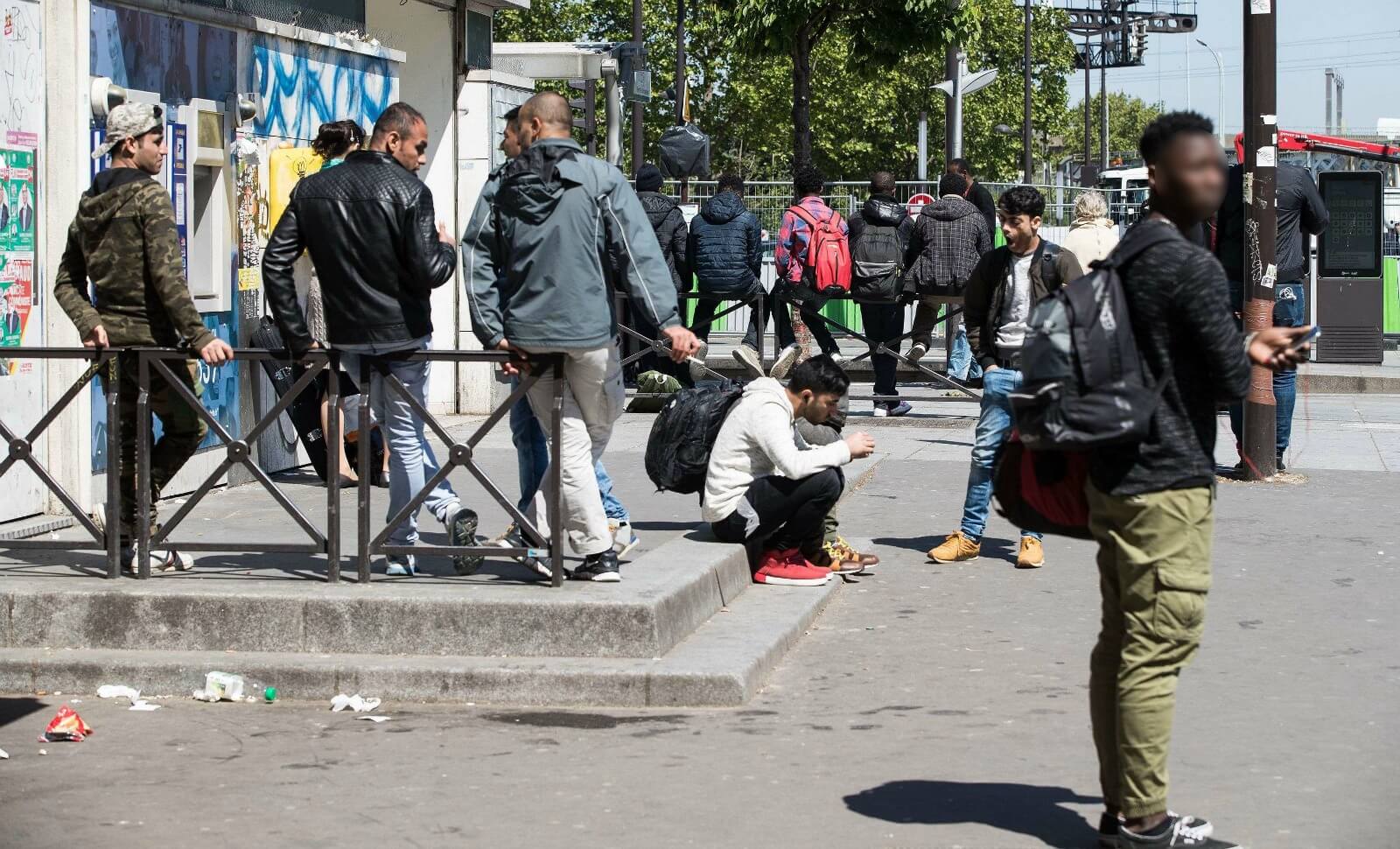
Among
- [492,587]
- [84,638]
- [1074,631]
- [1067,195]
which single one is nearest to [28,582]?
[84,638]

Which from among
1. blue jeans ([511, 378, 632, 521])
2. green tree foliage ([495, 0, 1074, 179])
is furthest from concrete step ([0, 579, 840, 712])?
green tree foliage ([495, 0, 1074, 179])

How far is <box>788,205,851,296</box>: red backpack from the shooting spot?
14.5 meters

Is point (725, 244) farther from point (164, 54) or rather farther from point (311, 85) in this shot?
point (164, 54)

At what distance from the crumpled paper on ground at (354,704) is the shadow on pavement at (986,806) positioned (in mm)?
1842

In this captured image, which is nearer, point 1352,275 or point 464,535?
point 464,535

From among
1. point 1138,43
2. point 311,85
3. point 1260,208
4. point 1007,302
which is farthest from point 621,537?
point 1138,43

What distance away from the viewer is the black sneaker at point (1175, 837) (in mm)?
4547

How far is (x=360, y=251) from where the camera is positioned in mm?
6645

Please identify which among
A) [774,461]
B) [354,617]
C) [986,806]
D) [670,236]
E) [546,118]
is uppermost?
[670,236]

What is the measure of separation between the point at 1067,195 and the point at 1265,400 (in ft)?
53.6

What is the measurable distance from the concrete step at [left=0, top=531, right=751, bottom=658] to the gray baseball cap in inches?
64.2

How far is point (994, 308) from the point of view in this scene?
28.2 ft

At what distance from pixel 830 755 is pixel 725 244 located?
9798mm

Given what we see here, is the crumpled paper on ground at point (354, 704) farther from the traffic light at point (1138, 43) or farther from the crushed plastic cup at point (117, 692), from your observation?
the traffic light at point (1138, 43)
